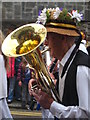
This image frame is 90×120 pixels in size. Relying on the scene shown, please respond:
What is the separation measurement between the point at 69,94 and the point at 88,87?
6.7 inches

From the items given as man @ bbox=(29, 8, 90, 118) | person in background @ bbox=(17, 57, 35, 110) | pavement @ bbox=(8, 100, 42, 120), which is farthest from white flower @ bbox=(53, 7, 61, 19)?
person in background @ bbox=(17, 57, 35, 110)

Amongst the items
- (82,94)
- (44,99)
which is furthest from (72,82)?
(44,99)

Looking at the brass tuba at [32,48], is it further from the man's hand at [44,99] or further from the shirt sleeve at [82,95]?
the shirt sleeve at [82,95]

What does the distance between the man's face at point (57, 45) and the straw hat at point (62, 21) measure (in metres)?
0.04

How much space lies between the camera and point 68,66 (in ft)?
7.87

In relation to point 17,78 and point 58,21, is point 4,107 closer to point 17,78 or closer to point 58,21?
point 58,21

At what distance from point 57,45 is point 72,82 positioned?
365 millimetres

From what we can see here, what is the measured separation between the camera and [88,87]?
7.20 feet

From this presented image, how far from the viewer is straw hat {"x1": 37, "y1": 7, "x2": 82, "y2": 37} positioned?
258 centimetres

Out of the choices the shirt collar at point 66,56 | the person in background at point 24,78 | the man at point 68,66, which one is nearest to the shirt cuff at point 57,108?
the man at point 68,66

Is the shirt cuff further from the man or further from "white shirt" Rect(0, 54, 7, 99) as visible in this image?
"white shirt" Rect(0, 54, 7, 99)

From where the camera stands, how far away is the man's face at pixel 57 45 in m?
2.51

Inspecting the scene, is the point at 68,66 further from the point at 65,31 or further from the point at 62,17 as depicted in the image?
the point at 62,17

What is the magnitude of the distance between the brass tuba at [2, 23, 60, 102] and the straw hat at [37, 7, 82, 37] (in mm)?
64
